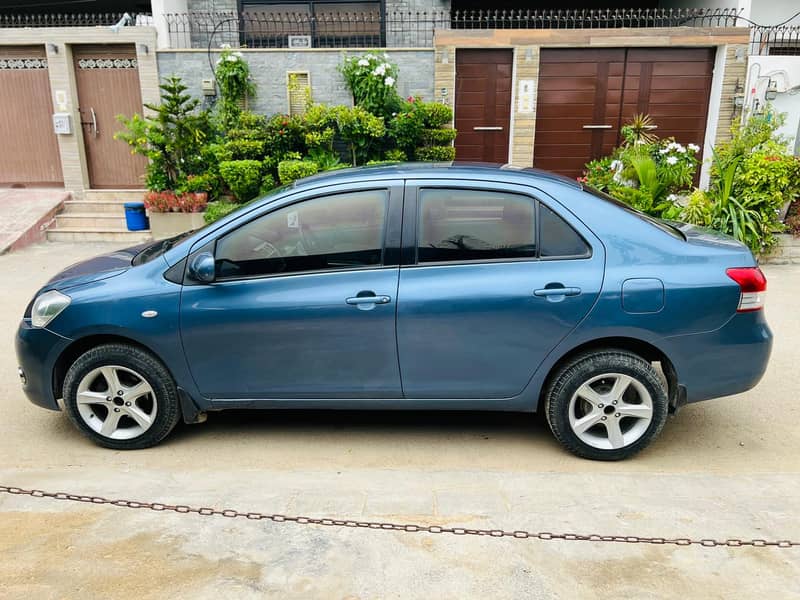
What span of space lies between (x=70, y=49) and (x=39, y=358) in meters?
9.80

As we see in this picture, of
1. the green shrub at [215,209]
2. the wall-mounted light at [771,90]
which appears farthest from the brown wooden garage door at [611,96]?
the green shrub at [215,209]

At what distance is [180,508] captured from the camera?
3236 millimetres

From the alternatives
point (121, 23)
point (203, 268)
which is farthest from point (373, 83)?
point (203, 268)

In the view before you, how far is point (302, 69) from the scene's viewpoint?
11.4 metres

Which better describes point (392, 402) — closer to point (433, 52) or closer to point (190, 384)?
point (190, 384)

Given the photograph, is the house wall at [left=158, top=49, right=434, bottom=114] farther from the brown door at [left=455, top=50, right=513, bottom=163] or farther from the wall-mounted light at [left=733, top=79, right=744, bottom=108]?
the wall-mounted light at [left=733, top=79, right=744, bottom=108]

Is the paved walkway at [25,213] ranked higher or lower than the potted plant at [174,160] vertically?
lower

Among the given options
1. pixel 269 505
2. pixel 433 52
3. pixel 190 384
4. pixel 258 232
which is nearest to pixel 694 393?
pixel 269 505

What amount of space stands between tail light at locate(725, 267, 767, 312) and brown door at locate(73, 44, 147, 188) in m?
11.1

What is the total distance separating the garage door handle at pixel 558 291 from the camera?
3.56 meters

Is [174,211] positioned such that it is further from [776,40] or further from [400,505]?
[776,40]

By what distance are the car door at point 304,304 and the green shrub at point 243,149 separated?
7.01 m

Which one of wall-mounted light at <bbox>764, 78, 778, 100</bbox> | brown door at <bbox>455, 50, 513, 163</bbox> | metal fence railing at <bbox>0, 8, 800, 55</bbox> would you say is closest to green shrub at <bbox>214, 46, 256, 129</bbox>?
metal fence railing at <bbox>0, 8, 800, 55</bbox>

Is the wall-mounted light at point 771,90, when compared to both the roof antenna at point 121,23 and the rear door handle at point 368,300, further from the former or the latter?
the roof antenna at point 121,23
